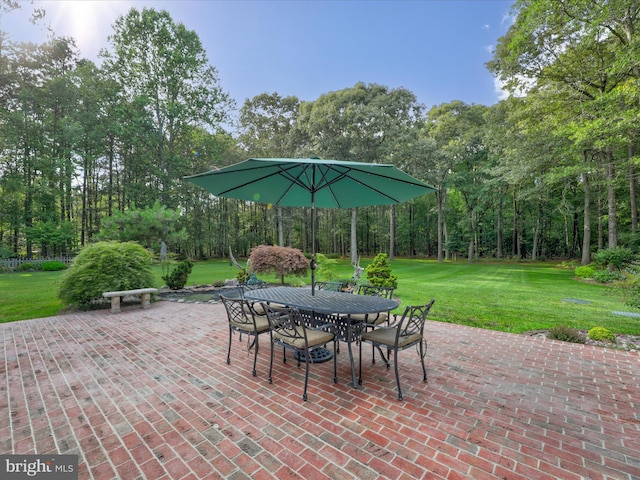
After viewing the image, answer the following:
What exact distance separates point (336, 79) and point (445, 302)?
50.9ft

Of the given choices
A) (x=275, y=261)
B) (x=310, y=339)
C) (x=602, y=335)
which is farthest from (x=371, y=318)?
(x=275, y=261)

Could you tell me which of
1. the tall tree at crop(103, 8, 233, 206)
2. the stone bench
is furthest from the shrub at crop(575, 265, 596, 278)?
the tall tree at crop(103, 8, 233, 206)

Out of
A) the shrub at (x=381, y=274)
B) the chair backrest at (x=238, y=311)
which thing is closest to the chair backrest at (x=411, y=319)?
the chair backrest at (x=238, y=311)

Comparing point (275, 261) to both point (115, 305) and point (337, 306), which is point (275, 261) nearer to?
point (115, 305)

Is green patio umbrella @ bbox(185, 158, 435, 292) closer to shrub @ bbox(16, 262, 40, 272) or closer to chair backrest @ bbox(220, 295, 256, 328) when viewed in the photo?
chair backrest @ bbox(220, 295, 256, 328)

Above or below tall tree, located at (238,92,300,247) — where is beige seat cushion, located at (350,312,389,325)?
below

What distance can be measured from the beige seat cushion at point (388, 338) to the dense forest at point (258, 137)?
8633 millimetres

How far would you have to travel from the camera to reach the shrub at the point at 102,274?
19.4 ft

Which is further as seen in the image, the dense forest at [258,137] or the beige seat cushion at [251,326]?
the dense forest at [258,137]

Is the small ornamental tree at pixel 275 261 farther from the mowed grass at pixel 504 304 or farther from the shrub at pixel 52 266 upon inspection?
the shrub at pixel 52 266

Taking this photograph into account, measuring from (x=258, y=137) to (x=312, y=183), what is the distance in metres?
20.8

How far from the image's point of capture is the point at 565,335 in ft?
13.7

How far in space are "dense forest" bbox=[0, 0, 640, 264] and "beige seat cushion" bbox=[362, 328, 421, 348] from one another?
8633 millimetres

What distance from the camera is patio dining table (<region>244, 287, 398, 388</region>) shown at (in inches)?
111
